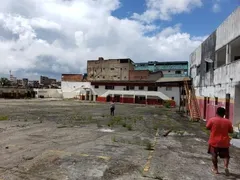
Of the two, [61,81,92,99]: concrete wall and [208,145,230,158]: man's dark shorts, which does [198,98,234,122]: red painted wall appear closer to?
[208,145,230,158]: man's dark shorts

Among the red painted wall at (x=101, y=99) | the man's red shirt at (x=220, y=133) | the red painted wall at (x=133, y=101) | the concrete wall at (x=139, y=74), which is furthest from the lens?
the concrete wall at (x=139, y=74)

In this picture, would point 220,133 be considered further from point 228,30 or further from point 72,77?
point 72,77

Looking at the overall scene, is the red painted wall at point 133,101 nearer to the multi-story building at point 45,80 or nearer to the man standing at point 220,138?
the man standing at point 220,138

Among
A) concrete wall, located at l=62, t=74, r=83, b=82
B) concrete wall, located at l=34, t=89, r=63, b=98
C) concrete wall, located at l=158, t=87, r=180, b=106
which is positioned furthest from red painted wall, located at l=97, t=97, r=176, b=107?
concrete wall, located at l=62, t=74, r=83, b=82

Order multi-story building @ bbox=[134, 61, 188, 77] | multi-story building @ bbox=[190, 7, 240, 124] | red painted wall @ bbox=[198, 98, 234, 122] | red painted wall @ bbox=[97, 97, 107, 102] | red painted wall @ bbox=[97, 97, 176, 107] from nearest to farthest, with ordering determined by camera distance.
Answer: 1. multi-story building @ bbox=[190, 7, 240, 124]
2. red painted wall @ bbox=[198, 98, 234, 122]
3. red painted wall @ bbox=[97, 97, 176, 107]
4. red painted wall @ bbox=[97, 97, 107, 102]
5. multi-story building @ bbox=[134, 61, 188, 77]

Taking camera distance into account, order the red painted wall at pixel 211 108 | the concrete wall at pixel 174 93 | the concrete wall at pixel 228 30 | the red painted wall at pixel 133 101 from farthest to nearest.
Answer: the concrete wall at pixel 174 93 → the red painted wall at pixel 133 101 → the red painted wall at pixel 211 108 → the concrete wall at pixel 228 30

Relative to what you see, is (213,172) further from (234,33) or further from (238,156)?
(234,33)

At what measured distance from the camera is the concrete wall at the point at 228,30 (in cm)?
1433

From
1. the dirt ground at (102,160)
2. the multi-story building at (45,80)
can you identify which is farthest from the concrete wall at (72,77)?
the dirt ground at (102,160)

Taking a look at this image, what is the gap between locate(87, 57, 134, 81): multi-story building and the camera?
3071 inches

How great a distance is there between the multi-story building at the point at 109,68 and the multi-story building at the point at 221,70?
52089mm

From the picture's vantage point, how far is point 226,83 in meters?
16.2

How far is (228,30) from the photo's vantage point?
1606 centimetres

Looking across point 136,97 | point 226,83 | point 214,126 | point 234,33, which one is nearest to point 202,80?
point 226,83
